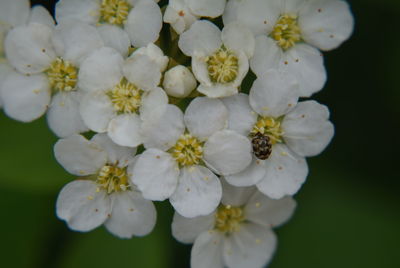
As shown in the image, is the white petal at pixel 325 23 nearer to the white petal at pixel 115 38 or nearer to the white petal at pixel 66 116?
the white petal at pixel 115 38

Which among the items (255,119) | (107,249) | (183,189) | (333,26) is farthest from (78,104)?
(333,26)

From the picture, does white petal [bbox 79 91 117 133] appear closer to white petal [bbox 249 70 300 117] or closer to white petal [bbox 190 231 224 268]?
white petal [bbox 249 70 300 117]

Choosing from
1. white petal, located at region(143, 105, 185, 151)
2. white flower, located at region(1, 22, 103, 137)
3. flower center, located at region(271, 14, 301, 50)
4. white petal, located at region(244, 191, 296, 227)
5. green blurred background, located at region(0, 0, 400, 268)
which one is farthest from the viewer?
green blurred background, located at region(0, 0, 400, 268)

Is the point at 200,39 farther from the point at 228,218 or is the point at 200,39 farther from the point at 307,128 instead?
the point at 228,218

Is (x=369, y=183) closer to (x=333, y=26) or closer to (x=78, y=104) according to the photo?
(x=333, y=26)

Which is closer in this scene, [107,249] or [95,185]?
[95,185]

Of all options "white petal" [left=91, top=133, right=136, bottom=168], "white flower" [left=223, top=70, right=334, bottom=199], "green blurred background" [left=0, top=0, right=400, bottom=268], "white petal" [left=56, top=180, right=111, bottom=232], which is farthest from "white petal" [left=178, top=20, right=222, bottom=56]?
"green blurred background" [left=0, top=0, right=400, bottom=268]

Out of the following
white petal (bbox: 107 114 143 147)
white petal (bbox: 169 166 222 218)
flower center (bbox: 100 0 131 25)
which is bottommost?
white petal (bbox: 169 166 222 218)
